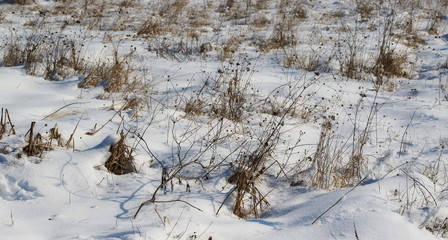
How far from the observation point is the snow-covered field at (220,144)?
2.13 metres

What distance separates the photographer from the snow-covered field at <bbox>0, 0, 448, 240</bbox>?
2131 mm

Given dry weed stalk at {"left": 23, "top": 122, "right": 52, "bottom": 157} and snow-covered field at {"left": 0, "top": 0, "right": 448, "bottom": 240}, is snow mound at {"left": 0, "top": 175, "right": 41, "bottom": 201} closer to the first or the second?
snow-covered field at {"left": 0, "top": 0, "right": 448, "bottom": 240}

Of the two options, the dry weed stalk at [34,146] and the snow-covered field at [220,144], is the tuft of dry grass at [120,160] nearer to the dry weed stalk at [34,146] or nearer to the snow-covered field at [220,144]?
the snow-covered field at [220,144]

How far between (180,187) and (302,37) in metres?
5.28

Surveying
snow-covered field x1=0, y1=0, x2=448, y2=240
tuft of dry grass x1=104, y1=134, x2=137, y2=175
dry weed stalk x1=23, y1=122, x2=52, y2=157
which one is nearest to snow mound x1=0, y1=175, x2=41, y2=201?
snow-covered field x1=0, y1=0, x2=448, y2=240

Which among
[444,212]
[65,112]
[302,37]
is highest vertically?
[302,37]

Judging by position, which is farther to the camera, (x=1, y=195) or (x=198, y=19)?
(x=198, y=19)

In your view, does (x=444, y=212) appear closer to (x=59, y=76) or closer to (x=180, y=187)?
(x=180, y=187)

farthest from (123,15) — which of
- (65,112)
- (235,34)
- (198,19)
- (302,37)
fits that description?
(65,112)

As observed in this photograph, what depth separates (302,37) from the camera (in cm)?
723

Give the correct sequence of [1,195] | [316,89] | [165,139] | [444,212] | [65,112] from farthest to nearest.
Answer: [316,89]
[65,112]
[165,139]
[444,212]
[1,195]

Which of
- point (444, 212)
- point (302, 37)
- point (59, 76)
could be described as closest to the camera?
point (444, 212)

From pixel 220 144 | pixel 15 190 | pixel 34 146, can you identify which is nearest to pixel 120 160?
pixel 34 146

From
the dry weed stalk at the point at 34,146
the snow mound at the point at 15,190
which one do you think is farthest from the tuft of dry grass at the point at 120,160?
the snow mound at the point at 15,190
